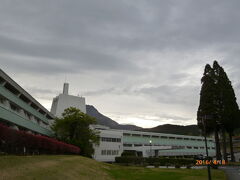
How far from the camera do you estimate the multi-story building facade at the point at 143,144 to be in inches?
2731

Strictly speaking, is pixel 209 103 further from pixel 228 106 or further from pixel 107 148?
pixel 107 148

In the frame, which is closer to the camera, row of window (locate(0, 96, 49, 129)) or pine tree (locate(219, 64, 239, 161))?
row of window (locate(0, 96, 49, 129))

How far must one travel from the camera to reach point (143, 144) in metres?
90.2

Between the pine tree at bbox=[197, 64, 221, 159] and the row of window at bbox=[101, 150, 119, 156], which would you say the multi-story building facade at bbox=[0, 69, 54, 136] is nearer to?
the row of window at bbox=[101, 150, 119, 156]

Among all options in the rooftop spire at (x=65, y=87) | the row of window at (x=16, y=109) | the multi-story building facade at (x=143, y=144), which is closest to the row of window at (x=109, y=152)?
the multi-story building facade at (x=143, y=144)

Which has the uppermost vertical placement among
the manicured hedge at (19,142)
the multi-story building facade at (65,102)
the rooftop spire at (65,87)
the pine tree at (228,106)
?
the rooftop spire at (65,87)

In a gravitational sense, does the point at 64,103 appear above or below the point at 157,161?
above

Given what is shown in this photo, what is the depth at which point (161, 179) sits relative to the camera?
78.9ft

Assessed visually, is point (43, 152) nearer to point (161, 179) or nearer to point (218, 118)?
point (161, 179)

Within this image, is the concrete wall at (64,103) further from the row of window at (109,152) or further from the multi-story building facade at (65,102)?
the row of window at (109,152)

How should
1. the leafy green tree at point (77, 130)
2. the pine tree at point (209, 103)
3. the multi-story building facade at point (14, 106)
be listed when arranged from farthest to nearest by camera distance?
1. the leafy green tree at point (77, 130)
2. the pine tree at point (209, 103)
3. the multi-story building facade at point (14, 106)

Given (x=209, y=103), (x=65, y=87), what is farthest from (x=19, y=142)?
(x=65, y=87)

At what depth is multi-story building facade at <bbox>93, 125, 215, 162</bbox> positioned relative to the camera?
69375mm

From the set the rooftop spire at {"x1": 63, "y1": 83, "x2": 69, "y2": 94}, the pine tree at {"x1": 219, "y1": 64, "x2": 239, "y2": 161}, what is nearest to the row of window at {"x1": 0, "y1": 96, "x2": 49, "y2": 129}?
the rooftop spire at {"x1": 63, "y1": 83, "x2": 69, "y2": 94}
